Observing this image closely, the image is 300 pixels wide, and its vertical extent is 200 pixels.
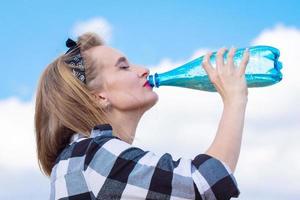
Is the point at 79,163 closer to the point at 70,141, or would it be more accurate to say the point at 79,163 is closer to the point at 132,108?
the point at 70,141

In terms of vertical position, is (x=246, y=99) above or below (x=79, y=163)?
above

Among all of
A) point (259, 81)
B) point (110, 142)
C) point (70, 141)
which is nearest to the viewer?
point (110, 142)

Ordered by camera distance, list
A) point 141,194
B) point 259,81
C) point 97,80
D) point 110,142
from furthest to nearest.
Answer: point 259,81 < point 97,80 < point 110,142 < point 141,194

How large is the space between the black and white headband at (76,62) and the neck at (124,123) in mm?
247

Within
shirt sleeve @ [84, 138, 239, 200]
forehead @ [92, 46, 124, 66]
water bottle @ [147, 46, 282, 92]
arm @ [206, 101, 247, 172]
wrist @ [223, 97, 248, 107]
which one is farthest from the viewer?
water bottle @ [147, 46, 282, 92]

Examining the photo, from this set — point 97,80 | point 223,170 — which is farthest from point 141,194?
point 97,80

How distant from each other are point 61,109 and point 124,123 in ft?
1.07

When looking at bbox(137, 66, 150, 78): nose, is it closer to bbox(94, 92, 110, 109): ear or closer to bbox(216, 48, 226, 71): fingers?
bbox(94, 92, 110, 109): ear

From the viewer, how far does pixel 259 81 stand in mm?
3193

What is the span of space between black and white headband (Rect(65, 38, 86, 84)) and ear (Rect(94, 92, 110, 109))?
10cm

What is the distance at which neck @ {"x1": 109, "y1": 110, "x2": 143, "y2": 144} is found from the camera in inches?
110

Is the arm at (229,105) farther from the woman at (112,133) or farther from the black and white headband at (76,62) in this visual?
the black and white headband at (76,62)

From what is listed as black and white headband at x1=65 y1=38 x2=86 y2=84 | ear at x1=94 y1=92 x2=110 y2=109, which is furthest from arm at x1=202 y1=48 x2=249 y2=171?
black and white headband at x1=65 y1=38 x2=86 y2=84

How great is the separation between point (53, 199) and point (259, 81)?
139 cm
